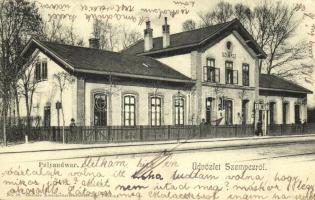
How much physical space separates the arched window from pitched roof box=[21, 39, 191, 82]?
1.19 m

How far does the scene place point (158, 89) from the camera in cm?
2264

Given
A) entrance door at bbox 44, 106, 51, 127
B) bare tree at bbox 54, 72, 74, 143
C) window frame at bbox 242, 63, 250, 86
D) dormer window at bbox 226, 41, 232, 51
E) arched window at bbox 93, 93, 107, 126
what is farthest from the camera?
window frame at bbox 242, 63, 250, 86

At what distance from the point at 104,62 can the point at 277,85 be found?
1399 cm

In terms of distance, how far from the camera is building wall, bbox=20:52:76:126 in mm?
19453

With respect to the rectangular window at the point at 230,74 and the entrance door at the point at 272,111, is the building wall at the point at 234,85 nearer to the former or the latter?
the rectangular window at the point at 230,74

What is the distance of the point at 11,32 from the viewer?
56.5 ft

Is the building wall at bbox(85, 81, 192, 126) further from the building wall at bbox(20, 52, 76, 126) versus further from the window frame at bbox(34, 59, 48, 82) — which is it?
the window frame at bbox(34, 59, 48, 82)

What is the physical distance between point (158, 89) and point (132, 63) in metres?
1.79

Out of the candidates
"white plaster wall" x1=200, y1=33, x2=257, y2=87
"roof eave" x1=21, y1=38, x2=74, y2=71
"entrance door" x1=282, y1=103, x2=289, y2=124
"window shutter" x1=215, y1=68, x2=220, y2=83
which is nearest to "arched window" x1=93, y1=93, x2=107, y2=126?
"roof eave" x1=21, y1=38, x2=74, y2=71

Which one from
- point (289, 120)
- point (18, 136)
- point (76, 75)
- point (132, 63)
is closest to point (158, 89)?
point (132, 63)

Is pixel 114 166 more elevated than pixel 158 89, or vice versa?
pixel 158 89

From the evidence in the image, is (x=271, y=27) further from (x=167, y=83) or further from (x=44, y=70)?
(x=44, y=70)

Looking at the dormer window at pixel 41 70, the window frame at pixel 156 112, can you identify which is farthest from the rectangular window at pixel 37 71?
the window frame at pixel 156 112

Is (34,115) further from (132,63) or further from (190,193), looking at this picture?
(190,193)
